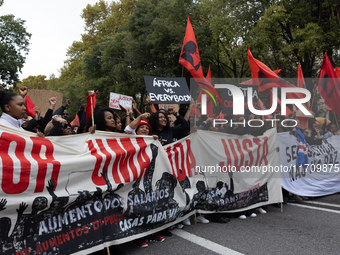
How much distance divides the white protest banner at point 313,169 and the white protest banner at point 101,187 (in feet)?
5.51

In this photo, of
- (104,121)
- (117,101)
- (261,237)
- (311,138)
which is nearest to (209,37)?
(117,101)

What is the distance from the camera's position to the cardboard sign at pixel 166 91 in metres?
6.48

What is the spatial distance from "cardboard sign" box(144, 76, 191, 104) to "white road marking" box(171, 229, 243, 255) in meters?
2.66

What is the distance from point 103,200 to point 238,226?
7.38 feet

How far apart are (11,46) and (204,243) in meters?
28.7

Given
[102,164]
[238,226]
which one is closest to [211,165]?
[238,226]

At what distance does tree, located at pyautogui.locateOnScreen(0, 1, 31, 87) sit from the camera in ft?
86.0

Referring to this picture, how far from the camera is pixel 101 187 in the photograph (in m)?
3.73

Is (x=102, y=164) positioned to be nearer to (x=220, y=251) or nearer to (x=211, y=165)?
(x=220, y=251)

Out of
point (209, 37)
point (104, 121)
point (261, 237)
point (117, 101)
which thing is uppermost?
point (209, 37)

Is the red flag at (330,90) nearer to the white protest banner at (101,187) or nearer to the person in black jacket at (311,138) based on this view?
the person in black jacket at (311,138)

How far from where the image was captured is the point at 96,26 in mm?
35625

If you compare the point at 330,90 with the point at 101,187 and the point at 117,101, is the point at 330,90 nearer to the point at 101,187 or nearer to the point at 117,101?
the point at 117,101

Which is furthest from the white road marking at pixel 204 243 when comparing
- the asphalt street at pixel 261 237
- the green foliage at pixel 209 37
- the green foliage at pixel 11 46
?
the green foliage at pixel 11 46
